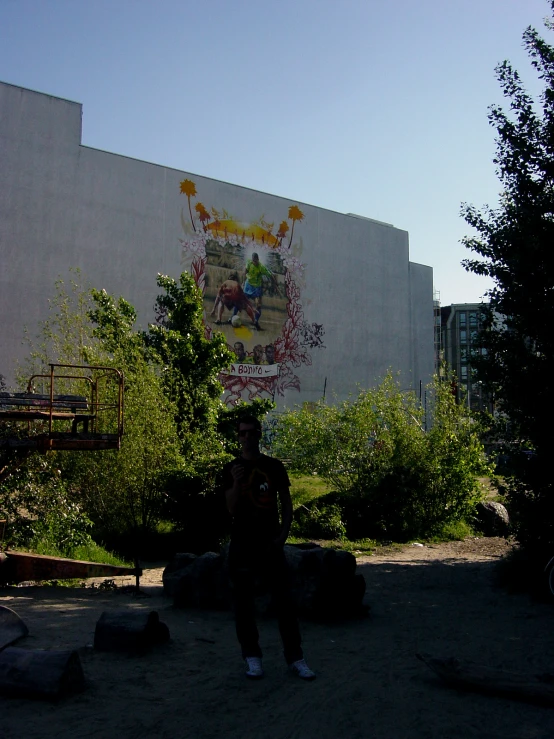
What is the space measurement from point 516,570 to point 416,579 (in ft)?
5.63

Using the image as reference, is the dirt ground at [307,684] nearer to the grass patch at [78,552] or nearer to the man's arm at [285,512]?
the man's arm at [285,512]

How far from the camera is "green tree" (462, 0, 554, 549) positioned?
9.49 metres

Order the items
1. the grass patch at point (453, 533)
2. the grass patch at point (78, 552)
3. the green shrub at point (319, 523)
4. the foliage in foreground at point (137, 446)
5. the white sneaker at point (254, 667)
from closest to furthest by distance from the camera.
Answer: the white sneaker at point (254, 667) → the grass patch at point (78, 552) → the foliage in foreground at point (137, 446) → the green shrub at point (319, 523) → the grass patch at point (453, 533)

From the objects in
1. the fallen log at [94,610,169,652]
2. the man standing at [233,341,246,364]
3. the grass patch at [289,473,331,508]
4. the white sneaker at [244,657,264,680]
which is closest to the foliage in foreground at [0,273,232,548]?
the grass patch at [289,473,331,508]

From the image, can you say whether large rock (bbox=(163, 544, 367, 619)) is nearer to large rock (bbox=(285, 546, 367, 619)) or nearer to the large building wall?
large rock (bbox=(285, 546, 367, 619))

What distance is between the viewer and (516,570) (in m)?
9.62

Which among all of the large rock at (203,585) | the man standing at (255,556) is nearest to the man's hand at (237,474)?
the man standing at (255,556)

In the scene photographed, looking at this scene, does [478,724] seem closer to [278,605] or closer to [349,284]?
[278,605]

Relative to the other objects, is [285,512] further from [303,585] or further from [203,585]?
[203,585]

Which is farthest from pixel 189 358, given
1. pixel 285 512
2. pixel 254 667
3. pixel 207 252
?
pixel 207 252

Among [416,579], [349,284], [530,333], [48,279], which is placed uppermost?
[349,284]

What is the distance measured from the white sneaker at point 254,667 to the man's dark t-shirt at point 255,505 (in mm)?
813

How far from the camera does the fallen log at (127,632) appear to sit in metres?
5.70

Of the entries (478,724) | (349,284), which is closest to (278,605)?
(478,724)
